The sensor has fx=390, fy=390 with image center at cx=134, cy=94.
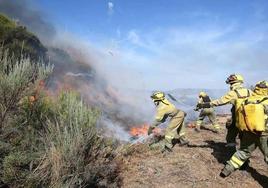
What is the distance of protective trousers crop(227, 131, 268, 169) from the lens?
6996 millimetres

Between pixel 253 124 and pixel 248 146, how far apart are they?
59cm

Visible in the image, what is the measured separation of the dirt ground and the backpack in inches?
48.0

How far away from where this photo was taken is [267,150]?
701 cm

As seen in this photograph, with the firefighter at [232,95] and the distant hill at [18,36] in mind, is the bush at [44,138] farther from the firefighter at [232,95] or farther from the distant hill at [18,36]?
the distant hill at [18,36]

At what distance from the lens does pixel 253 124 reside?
6.75 metres

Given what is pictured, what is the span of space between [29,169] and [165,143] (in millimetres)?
4006

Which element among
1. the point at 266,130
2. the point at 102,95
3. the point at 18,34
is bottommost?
the point at 102,95

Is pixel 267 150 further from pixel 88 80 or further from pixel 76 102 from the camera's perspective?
pixel 88 80

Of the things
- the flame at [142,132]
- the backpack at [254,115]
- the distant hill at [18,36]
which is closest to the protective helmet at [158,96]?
the backpack at [254,115]

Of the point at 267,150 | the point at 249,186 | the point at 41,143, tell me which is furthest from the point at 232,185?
the point at 41,143

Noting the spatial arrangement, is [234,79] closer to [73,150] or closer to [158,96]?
[158,96]

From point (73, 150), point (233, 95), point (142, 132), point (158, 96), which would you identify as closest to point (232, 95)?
point (233, 95)

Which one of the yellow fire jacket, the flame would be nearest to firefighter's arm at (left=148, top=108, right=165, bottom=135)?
the yellow fire jacket

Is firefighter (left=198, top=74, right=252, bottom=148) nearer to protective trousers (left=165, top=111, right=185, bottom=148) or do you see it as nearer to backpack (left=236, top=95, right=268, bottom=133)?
backpack (left=236, top=95, right=268, bottom=133)
